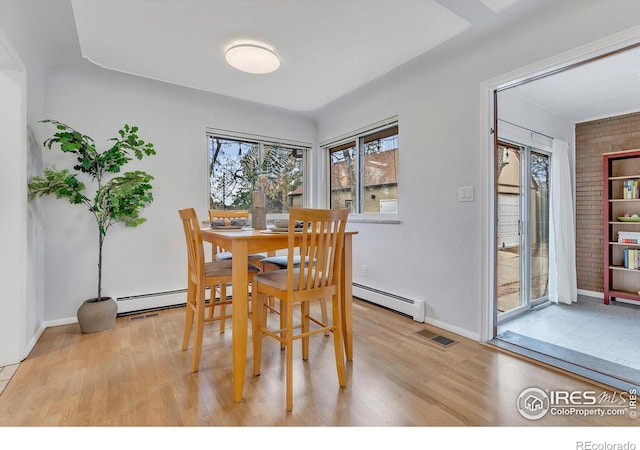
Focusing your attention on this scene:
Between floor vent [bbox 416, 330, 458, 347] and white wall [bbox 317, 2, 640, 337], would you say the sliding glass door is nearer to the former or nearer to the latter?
white wall [bbox 317, 2, 640, 337]

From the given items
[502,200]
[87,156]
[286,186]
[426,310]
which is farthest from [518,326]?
[87,156]

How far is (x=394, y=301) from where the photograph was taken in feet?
9.85

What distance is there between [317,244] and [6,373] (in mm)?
2133

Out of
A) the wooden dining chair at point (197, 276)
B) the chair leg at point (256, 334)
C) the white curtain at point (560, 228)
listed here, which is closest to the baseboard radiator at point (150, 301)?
the wooden dining chair at point (197, 276)

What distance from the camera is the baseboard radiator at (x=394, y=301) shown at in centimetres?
273

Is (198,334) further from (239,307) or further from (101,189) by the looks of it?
(101,189)

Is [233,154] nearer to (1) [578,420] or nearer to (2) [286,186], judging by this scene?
(2) [286,186]

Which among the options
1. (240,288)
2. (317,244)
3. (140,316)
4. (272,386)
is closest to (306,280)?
(317,244)

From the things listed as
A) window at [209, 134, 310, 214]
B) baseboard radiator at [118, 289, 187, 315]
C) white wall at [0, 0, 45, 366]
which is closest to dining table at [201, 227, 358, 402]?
white wall at [0, 0, 45, 366]

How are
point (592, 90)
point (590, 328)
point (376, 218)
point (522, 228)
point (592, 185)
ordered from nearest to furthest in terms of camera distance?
point (590, 328) → point (592, 90) → point (522, 228) → point (376, 218) → point (592, 185)

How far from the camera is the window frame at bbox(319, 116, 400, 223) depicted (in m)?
3.22
